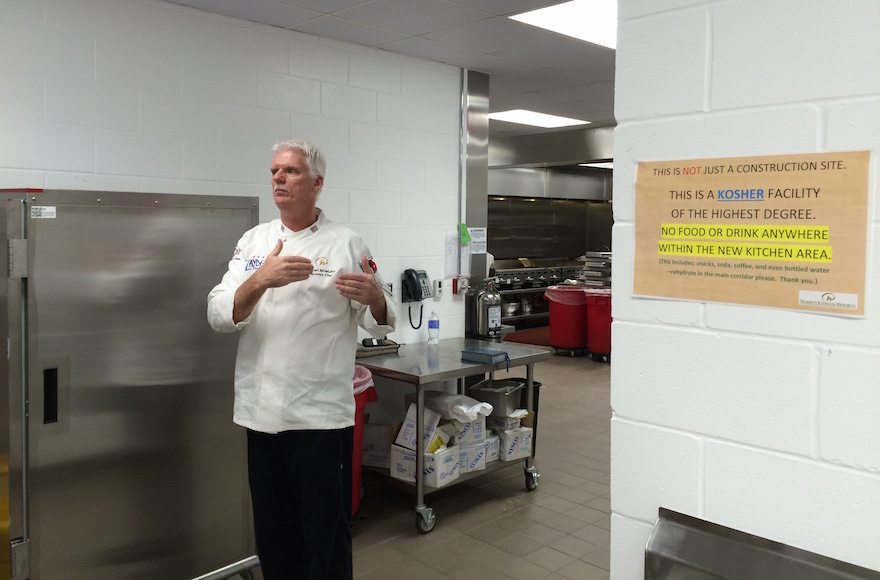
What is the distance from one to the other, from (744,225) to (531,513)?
304cm

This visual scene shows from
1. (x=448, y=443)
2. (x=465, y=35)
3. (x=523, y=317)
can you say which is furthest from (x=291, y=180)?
(x=523, y=317)

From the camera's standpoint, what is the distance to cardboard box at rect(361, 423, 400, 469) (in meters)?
3.93

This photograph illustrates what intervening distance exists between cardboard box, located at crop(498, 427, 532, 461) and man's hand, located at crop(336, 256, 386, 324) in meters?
1.87

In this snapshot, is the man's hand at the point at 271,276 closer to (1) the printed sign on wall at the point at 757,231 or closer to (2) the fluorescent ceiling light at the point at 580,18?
(1) the printed sign on wall at the point at 757,231

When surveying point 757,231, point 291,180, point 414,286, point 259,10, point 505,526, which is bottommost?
point 505,526

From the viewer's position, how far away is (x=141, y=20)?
10.6 feet

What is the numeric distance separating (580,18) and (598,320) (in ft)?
15.8

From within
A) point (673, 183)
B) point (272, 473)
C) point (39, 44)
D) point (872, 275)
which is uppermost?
point (39, 44)

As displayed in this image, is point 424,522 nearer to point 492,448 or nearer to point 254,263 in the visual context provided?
point 492,448

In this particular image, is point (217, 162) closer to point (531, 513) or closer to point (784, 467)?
point (531, 513)

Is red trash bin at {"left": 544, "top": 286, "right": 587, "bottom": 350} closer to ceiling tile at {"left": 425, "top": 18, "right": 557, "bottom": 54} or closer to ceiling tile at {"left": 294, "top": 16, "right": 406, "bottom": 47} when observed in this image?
ceiling tile at {"left": 425, "top": 18, "right": 557, "bottom": 54}

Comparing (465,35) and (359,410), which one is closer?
(359,410)

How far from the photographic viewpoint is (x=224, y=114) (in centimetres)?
355

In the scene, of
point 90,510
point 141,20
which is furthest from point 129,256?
point 141,20
